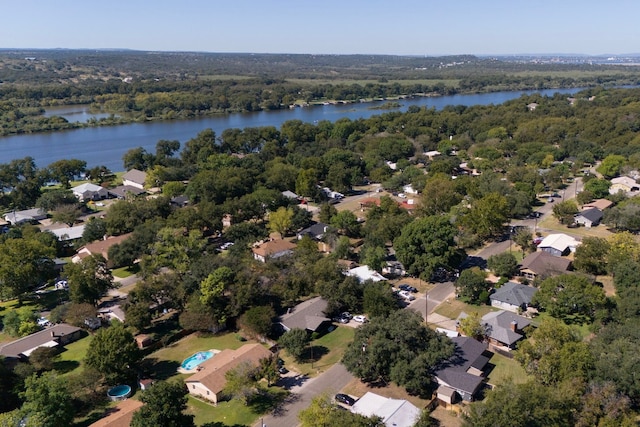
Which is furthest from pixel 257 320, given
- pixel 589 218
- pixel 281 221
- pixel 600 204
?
pixel 600 204

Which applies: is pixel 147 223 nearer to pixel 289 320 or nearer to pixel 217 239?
pixel 217 239

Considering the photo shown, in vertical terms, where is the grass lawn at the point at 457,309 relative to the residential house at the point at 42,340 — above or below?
above

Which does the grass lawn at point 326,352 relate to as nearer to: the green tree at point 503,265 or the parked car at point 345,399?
the parked car at point 345,399

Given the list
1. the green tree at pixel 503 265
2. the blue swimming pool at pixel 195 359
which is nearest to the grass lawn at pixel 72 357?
the blue swimming pool at pixel 195 359

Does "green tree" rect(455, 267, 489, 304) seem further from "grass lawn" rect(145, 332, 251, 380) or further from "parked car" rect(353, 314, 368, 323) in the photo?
"grass lawn" rect(145, 332, 251, 380)

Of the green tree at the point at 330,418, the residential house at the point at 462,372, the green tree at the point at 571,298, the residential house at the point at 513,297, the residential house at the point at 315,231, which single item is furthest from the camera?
the residential house at the point at 315,231

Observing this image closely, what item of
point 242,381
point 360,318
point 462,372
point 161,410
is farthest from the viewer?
point 360,318

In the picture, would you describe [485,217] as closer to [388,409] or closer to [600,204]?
[600,204]
